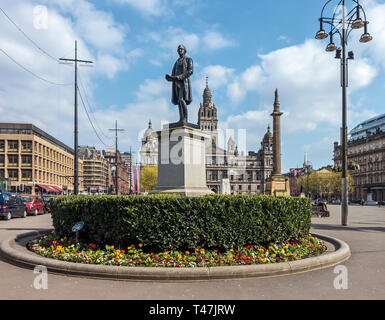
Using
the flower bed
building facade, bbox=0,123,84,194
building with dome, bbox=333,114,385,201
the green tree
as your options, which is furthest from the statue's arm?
building with dome, bbox=333,114,385,201

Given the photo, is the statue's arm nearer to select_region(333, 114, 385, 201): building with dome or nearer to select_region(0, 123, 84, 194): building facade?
select_region(0, 123, 84, 194): building facade

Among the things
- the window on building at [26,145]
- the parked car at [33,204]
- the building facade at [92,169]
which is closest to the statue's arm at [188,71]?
the parked car at [33,204]

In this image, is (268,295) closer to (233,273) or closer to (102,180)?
(233,273)

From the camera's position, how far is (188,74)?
1174 cm

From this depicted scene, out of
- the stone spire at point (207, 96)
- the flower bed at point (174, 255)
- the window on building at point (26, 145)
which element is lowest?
the flower bed at point (174, 255)

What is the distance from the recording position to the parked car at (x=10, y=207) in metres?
21.5

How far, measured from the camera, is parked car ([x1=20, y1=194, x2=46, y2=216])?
27.2 meters

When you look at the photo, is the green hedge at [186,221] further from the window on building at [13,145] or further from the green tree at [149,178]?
the green tree at [149,178]

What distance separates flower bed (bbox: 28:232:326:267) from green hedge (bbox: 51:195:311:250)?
0.62 feet

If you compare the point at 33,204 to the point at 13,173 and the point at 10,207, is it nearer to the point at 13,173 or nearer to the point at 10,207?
the point at 10,207

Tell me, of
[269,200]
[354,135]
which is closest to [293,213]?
[269,200]

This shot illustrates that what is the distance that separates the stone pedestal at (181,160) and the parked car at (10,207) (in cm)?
1543

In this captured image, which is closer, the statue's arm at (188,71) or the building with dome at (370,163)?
the statue's arm at (188,71)

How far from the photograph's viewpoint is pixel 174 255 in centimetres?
728
